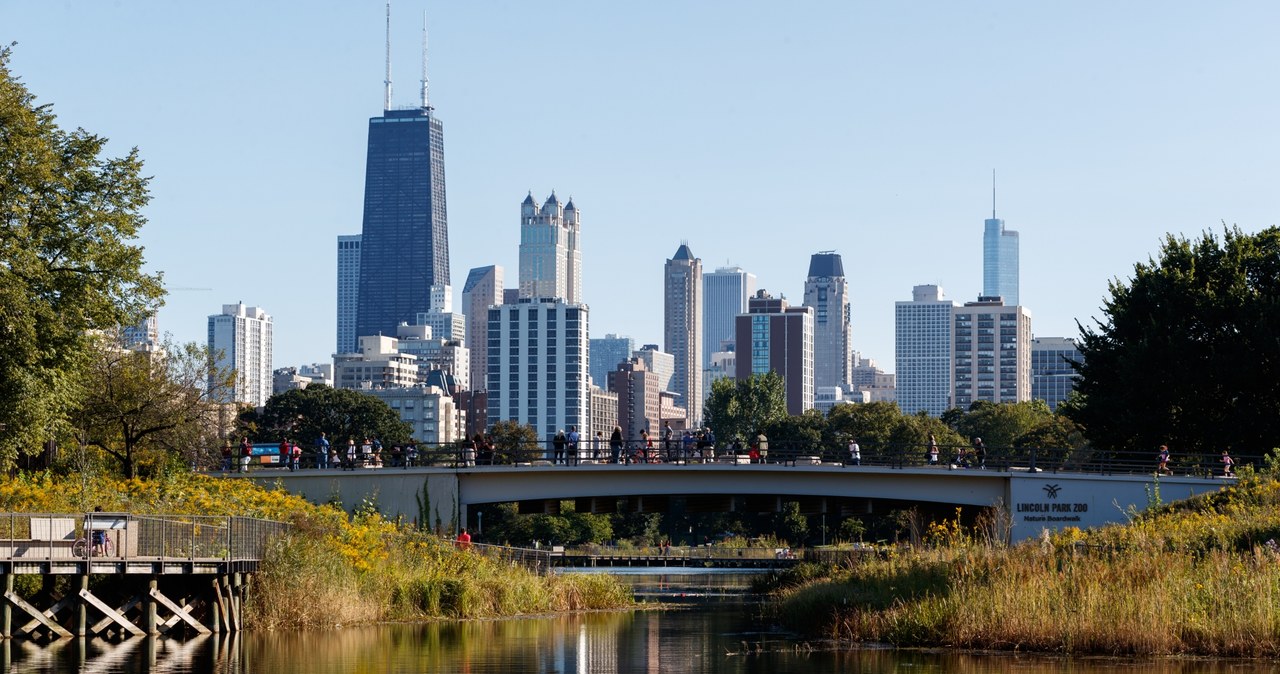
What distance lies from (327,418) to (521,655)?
310 feet

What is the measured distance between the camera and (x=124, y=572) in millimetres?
35062

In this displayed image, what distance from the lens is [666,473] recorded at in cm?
6981

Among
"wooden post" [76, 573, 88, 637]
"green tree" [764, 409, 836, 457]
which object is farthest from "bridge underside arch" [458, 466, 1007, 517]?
"green tree" [764, 409, 836, 457]

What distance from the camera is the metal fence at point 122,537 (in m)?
35.2

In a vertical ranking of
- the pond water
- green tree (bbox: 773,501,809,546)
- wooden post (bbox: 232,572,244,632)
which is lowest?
green tree (bbox: 773,501,809,546)

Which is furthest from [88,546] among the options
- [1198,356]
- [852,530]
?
[852,530]

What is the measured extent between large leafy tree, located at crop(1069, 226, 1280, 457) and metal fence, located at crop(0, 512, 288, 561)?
4494cm

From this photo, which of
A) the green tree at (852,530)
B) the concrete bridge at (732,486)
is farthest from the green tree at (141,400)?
the green tree at (852,530)

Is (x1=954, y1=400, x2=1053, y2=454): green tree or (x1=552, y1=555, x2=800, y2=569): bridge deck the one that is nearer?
(x1=552, y1=555, x2=800, y2=569): bridge deck

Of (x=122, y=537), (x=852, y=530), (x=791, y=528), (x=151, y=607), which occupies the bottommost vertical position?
(x=791, y=528)

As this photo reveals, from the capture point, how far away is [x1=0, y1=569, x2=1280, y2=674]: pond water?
2964cm

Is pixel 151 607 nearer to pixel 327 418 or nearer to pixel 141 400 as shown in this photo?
pixel 141 400

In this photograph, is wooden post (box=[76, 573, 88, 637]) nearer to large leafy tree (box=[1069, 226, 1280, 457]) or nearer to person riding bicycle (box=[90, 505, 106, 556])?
person riding bicycle (box=[90, 505, 106, 556])

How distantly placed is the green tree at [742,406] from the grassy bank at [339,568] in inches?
4689
